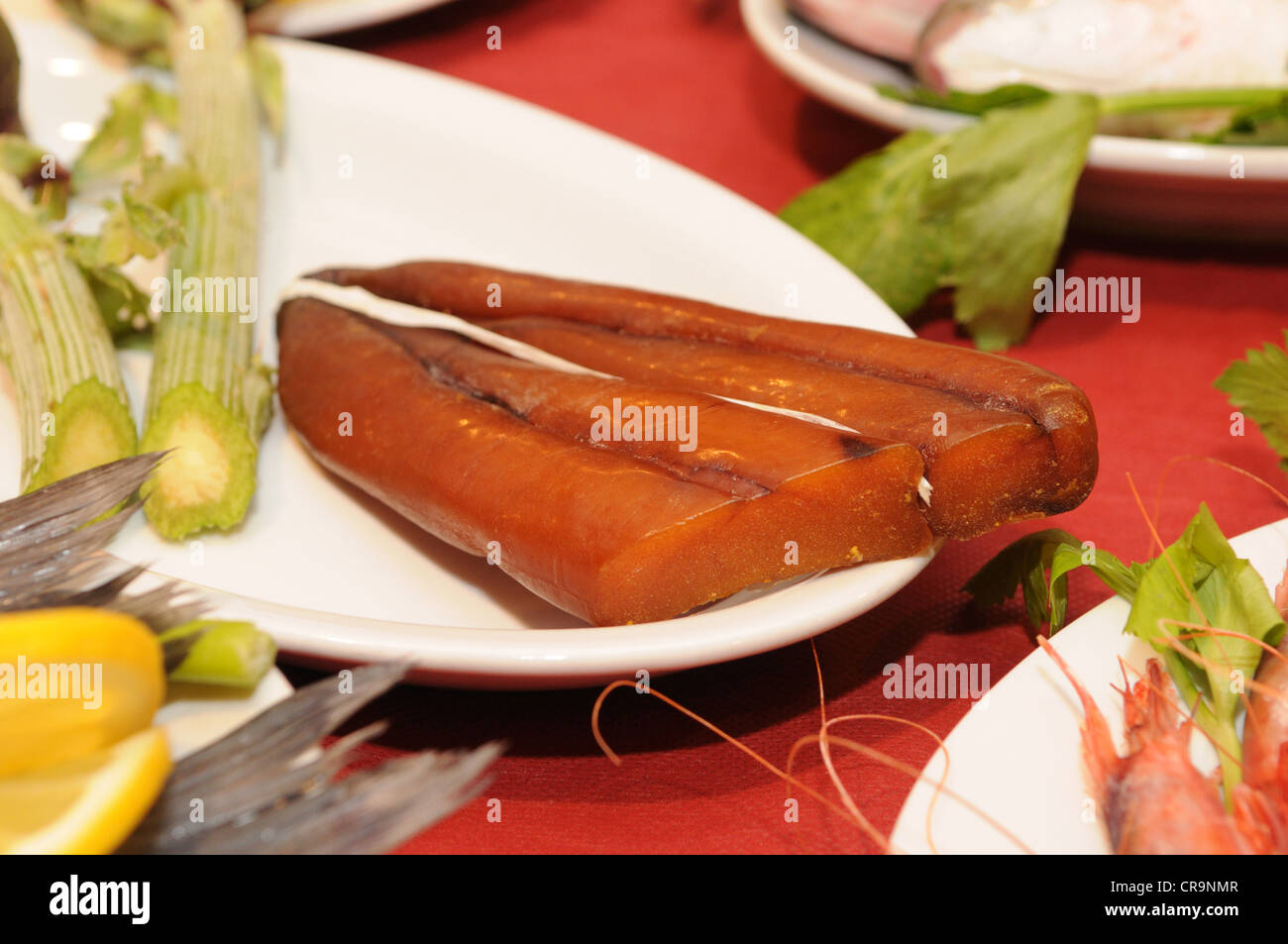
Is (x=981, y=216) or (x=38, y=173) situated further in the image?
(x=38, y=173)

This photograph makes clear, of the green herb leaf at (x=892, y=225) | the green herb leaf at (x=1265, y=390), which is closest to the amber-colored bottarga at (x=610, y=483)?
the green herb leaf at (x=1265, y=390)

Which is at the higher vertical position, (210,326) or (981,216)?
(981,216)

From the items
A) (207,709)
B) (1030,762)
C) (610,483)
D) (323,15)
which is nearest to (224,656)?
(207,709)

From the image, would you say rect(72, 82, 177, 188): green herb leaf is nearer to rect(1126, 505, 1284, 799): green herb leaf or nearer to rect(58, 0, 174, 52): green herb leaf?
rect(58, 0, 174, 52): green herb leaf

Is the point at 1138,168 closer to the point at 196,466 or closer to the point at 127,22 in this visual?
the point at 196,466

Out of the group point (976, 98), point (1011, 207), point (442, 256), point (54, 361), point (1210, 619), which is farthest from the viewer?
point (442, 256)

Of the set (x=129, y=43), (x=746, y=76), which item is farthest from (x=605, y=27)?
(x=129, y=43)
